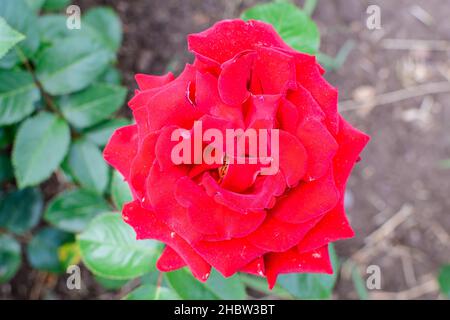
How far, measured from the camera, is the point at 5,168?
1.40 metres

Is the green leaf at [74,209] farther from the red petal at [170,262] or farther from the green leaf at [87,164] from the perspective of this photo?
the red petal at [170,262]

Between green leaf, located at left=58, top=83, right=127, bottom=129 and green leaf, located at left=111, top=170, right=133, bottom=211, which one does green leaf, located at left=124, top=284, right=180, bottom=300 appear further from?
green leaf, located at left=58, top=83, right=127, bottom=129

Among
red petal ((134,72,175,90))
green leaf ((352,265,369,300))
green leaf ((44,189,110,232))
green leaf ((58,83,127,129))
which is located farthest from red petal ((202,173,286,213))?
green leaf ((352,265,369,300))

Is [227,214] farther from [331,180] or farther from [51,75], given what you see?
[51,75]

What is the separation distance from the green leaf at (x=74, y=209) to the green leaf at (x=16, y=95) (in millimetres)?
276

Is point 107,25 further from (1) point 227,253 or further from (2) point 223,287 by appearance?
(1) point 227,253

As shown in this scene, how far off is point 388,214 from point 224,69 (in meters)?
1.24

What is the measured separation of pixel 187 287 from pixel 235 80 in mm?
529

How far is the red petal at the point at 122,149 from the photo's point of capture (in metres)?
0.84

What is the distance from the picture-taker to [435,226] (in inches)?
70.2

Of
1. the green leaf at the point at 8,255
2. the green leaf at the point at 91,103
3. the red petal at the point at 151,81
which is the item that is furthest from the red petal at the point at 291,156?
the green leaf at the point at 8,255

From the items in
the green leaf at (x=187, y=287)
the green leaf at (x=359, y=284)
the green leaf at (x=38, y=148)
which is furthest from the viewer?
the green leaf at (x=359, y=284)
